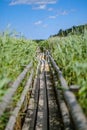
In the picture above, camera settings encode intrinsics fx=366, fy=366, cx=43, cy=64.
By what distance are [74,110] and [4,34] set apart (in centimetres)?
340

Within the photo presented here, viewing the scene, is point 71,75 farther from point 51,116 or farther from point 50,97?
point 50,97

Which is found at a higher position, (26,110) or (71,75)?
(71,75)

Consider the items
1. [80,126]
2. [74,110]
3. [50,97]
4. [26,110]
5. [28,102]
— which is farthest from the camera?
[50,97]

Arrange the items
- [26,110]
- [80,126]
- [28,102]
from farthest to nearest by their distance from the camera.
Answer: [28,102], [26,110], [80,126]

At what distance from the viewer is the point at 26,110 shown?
25.6 feet

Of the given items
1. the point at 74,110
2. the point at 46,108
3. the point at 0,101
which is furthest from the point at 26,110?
the point at 74,110

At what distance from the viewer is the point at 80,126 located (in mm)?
2643

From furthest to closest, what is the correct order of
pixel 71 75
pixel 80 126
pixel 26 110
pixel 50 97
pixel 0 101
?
1. pixel 50 97
2. pixel 26 110
3. pixel 71 75
4. pixel 0 101
5. pixel 80 126

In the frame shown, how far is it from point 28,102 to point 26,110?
2.90ft

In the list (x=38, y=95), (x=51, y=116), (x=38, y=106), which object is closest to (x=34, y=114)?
(x=51, y=116)

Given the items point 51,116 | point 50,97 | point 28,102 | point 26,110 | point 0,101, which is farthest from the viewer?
point 50,97

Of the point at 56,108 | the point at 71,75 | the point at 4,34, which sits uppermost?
the point at 4,34

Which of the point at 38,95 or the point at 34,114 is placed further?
the point at 38,95

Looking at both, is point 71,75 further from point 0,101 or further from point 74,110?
point 74,110
